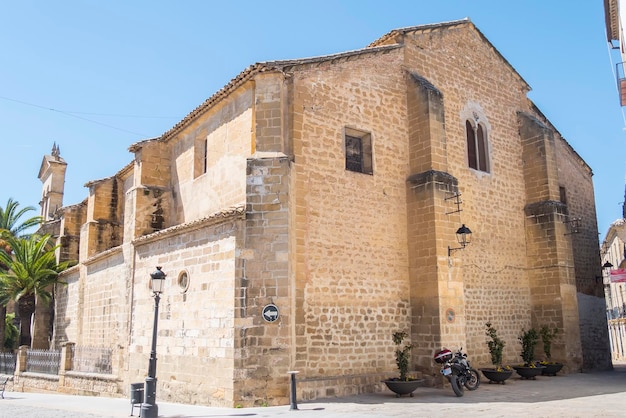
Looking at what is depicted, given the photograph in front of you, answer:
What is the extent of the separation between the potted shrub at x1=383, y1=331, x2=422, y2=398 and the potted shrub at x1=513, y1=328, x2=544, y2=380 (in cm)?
444

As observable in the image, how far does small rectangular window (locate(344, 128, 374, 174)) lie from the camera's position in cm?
1434

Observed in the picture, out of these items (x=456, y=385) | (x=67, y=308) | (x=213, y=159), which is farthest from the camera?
(x=67, y=308)

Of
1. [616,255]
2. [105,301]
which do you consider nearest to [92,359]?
[105,301]

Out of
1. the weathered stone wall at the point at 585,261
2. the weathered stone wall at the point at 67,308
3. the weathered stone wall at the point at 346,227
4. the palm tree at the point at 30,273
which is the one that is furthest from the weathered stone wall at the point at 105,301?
the weathered stone wall at the point at 585,261

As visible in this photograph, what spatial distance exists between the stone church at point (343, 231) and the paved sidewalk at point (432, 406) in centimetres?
71

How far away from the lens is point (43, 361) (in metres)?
19.4

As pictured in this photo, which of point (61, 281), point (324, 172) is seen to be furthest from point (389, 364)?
point (61, 281)

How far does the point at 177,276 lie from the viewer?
13.6 meters

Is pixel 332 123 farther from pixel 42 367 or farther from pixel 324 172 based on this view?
pixel 42 367

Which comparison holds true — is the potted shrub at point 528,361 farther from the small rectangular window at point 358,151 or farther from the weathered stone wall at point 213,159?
the weathered stone wall at point 213,159

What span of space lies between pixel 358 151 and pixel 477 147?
16.2ft

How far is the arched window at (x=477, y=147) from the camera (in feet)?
56.6

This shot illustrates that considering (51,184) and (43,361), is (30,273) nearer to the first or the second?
(43,361)

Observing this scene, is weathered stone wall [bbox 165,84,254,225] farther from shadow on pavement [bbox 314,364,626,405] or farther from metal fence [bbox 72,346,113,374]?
shadow on pavement [bbox 314,364,626,405]
